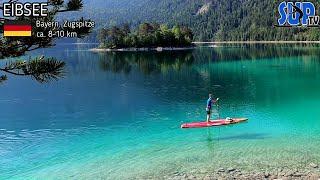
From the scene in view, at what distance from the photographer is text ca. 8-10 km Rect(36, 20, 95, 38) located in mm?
10719

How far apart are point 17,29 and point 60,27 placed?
1094mm

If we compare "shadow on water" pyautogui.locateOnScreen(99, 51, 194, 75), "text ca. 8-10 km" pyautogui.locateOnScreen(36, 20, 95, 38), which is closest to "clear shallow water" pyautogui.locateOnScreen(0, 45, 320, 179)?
"text ca. 8-10 km" pyautogui.locateOnScreen(36, 20, 95, 38)

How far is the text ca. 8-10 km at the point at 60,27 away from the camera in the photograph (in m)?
10.7

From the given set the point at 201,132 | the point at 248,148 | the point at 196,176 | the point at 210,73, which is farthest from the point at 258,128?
the point at 210,73

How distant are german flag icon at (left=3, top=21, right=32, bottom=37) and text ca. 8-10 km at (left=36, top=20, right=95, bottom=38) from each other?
0.25 meters

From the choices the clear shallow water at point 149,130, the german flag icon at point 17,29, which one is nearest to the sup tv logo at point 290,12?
the clear shallow water at point 149,130

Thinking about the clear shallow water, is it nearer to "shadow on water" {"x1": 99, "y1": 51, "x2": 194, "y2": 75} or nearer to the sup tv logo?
the sup tv logo

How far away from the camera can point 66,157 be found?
31.5 m

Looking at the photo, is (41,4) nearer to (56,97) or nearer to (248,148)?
(248,148)

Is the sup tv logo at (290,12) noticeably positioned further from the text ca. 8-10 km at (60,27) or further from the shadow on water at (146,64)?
the text ca. 8-10 km at (60,27)

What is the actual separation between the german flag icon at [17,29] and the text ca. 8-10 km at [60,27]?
25 cm

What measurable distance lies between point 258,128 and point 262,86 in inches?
1291

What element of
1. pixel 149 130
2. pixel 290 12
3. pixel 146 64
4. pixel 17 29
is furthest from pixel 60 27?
pixel 290 12

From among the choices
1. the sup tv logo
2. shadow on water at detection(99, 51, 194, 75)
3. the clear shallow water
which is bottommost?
the clear shallow water
